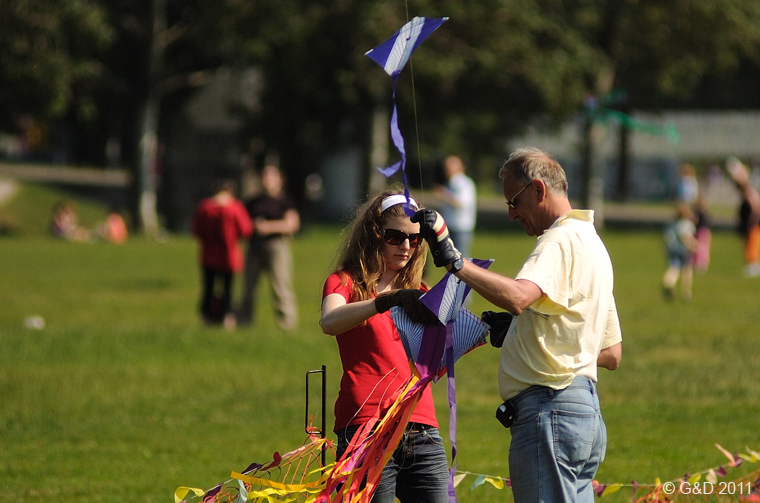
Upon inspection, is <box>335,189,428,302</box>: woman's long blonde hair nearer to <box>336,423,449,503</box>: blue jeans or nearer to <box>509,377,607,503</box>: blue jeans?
<box>336,423,449,503</box>: blue jeans

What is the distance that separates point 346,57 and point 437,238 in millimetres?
28003

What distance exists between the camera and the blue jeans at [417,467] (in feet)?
13.2

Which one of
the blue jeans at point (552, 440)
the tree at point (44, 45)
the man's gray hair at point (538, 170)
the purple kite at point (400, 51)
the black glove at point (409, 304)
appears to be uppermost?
the tree at point (44, 45)

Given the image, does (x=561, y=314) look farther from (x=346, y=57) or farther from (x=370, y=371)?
(x=346, y=57)

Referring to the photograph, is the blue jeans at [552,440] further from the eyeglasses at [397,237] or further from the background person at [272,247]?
the background person at [272,247]

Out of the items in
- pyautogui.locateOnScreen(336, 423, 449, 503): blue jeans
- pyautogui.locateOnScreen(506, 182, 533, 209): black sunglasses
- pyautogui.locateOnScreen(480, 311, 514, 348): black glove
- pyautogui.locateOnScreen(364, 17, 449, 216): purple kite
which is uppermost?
pyautogui.locateOnScreen(364, 17, 449, 216): purple kite

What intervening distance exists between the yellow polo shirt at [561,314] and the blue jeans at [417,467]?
0.49 m

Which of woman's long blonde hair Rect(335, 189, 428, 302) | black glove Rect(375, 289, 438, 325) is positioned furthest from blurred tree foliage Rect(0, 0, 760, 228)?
black glove Rect(375, 289, 438, 325)

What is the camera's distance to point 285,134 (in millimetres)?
35000

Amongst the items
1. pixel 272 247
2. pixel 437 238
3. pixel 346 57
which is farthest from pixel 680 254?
pixel 346 57

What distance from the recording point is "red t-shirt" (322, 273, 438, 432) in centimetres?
404

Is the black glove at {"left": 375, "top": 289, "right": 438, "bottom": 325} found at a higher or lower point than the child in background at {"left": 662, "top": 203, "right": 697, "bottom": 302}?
higher

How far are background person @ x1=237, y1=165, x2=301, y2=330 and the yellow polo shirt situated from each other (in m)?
8.87

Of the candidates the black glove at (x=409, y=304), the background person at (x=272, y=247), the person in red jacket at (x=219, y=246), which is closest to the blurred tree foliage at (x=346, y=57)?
the background person at (x=272, y=247)
